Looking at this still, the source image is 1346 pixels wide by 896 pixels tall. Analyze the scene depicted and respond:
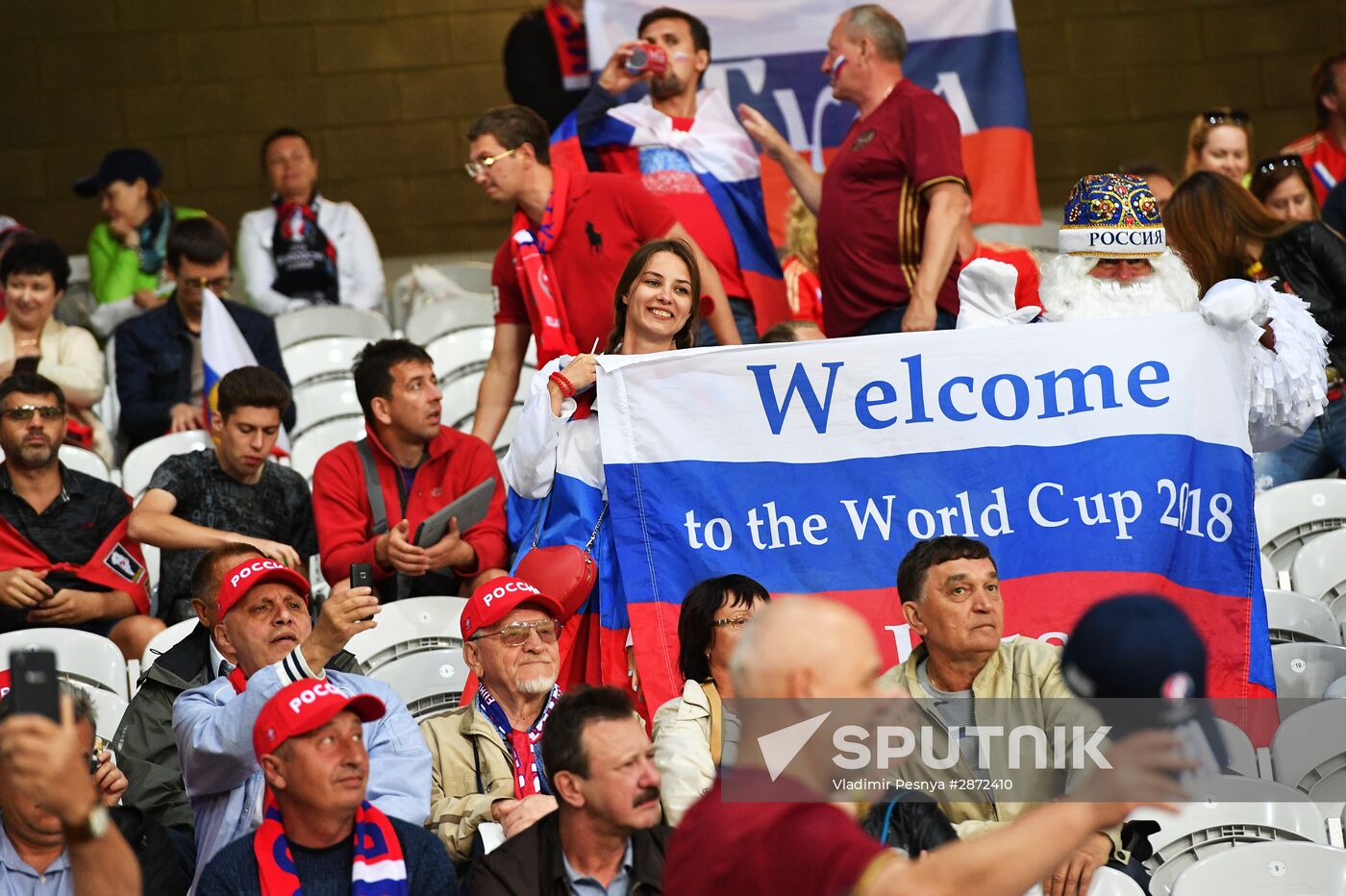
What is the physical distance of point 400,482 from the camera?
5883 mm

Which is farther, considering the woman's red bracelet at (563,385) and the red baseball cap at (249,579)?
the woman's red bracelet at (563,385)

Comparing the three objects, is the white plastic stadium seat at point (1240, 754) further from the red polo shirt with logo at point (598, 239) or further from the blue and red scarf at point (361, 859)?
the red polo shirt with logo at point (598, 239)

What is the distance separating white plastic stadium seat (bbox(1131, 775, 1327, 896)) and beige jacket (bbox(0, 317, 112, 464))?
182 inches

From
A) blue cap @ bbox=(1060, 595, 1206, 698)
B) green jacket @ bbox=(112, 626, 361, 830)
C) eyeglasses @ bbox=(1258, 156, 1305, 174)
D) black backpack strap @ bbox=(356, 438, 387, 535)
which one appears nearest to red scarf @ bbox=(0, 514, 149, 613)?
black backpack strap @ bbox=(356, 438, 387, 535)

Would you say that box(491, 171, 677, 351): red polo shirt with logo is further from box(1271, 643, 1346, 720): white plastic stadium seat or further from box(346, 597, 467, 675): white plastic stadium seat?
box(1271, 643, 1346, 720): white plastic stadium seat

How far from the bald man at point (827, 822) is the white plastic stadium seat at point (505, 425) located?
4.31 metres

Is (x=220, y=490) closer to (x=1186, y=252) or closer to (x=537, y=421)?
(x=537, y=421)

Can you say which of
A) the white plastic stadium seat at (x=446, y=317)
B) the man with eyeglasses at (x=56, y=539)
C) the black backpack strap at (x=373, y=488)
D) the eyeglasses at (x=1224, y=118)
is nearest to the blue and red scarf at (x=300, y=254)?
the white plastic stadium seat at (x=446, y=317)

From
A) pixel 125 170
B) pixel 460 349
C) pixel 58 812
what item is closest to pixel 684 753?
pixel 58 812

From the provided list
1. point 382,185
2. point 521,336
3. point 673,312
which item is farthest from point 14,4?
point 673,312

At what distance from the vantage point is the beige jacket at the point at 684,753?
4078mm

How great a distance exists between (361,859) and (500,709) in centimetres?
83

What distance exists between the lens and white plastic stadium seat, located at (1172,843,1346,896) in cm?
378

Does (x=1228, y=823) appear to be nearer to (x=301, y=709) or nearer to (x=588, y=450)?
(x=588, y=450)
